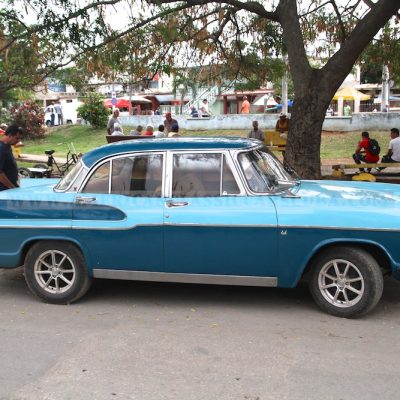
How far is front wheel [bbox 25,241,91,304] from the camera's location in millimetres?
5391

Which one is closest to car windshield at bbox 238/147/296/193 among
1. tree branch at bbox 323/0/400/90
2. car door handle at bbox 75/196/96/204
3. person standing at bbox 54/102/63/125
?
car door handle at bbox 75/196/96/204

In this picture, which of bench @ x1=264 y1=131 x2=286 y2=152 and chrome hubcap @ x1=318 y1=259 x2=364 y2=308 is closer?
chrome hubcap @ x1=318 y1=259 x2=364 y2=308

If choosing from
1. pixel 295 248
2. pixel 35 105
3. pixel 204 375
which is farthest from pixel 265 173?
pixel 35 105

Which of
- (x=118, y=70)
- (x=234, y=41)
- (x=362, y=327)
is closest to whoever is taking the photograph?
(x=362, y=327)

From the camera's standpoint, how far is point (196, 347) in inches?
171

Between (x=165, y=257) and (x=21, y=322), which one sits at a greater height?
(x=165, y=257)

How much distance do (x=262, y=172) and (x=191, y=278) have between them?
4.10 feet

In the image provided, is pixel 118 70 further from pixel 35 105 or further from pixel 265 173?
pixel 35 105

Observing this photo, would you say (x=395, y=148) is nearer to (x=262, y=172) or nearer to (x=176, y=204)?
(x=262, y=172)

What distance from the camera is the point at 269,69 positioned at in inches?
565

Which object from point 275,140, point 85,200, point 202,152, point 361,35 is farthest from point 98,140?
point 202,152

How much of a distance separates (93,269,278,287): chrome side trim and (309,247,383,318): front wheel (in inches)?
17.5

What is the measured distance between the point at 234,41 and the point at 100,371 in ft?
36.8

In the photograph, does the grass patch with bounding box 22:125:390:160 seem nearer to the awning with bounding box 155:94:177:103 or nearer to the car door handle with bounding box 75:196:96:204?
the car door handle with bounding box 75:196:96:204
